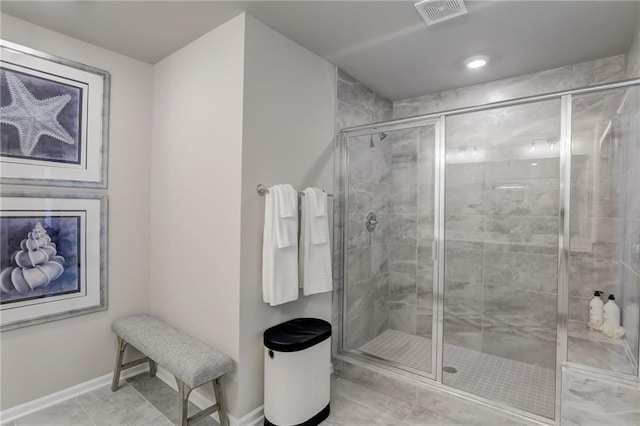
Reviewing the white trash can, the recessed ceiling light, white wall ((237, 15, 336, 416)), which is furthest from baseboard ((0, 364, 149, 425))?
the recessed ceiling light

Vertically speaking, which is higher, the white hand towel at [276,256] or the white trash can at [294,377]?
the white hand towel at [276,256]

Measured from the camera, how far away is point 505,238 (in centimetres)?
282

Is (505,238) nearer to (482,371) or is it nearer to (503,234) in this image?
(503,234)

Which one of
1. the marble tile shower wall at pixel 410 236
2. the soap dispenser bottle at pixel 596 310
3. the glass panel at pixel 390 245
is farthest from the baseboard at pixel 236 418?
the soap dispenser bottle at pixel 596 310

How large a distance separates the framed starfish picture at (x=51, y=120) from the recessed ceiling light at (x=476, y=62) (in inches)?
107

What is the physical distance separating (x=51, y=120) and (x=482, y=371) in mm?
3529

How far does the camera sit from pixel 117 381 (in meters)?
2.32

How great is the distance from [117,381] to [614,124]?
390cm

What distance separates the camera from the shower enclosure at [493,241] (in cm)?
201

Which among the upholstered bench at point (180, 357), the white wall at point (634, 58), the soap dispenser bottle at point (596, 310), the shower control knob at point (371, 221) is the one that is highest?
the white wall at point (634, 58)

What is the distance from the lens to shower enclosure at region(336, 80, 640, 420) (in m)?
2.01

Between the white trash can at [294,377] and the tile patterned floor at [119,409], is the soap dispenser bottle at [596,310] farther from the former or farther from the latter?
the tile patterned floor at [119,409]

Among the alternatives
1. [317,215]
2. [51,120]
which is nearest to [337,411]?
[317,215]

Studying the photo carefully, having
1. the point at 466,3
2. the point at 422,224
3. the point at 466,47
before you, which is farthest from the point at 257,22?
the point at 422,224
